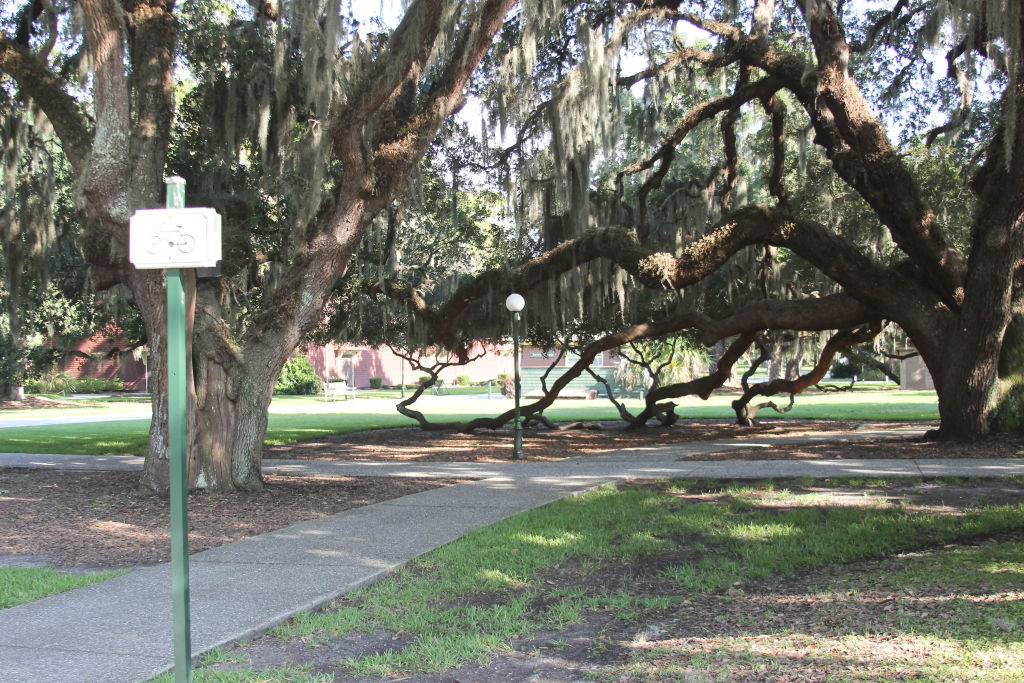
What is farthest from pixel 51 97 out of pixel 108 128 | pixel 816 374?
pixel 816 374

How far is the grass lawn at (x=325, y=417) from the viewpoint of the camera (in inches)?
682

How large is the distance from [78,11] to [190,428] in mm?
4764

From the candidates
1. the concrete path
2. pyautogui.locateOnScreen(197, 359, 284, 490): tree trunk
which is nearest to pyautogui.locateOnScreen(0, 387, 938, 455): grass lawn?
pyautogui.locateOnScreen(197, 359, 284, 490): tree trunk

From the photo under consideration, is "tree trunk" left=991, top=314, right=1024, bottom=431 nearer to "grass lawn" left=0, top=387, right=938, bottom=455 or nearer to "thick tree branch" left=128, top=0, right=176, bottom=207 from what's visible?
"grass lawn" left=0, top=387, right=938, bottom=455

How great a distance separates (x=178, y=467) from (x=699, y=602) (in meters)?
3.34

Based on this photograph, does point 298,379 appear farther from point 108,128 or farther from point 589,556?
point 589,556

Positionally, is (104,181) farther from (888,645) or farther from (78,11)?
(888,645)

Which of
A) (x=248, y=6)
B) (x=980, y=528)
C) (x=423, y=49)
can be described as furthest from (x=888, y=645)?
(x=248, y=6)

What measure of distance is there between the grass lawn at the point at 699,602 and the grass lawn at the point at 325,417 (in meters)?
11.5

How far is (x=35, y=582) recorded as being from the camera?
227 inches

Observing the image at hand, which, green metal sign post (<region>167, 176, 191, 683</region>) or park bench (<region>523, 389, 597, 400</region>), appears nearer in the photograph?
green metal sign post (<region>167, 176, 191, 683</region>)

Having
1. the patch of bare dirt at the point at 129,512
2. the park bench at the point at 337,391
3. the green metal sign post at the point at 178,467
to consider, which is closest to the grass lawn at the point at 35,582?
the patch of bare dirt at the point at 129,512

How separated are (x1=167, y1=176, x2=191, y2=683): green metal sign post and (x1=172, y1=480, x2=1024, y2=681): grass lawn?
0.72m

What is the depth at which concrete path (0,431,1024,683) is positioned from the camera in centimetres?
434
